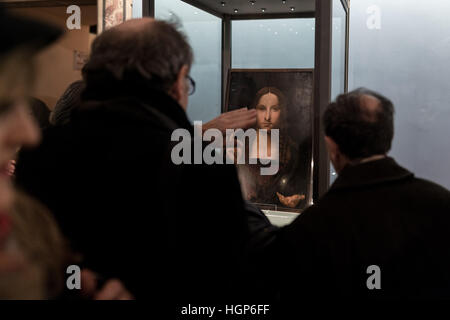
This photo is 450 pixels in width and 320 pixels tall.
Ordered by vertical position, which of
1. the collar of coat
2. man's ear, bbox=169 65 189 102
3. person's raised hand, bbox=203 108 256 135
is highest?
man's ear, bbox=169 65 189 102

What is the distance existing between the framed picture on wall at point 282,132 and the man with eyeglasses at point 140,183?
3.73ft

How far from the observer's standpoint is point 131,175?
0.77m

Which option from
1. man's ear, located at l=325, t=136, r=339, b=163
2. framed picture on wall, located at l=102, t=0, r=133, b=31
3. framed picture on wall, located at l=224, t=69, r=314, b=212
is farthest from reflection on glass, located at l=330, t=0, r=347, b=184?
framed picture on wall, located at l=102, t=0, r=133, b=31

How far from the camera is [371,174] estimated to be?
1.30m

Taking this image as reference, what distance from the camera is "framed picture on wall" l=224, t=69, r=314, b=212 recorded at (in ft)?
6.58

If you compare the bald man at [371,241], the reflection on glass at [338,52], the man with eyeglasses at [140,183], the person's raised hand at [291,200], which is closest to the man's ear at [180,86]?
the man with eyeglasses at [140,183]

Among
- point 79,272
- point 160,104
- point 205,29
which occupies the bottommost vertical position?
point 79,272

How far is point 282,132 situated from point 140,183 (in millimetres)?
1377

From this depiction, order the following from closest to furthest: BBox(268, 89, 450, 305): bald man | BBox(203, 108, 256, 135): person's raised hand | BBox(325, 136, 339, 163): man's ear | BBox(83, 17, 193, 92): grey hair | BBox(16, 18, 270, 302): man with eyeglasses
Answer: BBox(16, 18, 270, 302): man with eyeglasses < BBox(83, 17, 193, 92): grey hair < BBox(268, 89, 450, 305): bald man < BBox(325, 136, 339, 163): man's ear < BBox(203, 108, 256, 135): person's raised hand

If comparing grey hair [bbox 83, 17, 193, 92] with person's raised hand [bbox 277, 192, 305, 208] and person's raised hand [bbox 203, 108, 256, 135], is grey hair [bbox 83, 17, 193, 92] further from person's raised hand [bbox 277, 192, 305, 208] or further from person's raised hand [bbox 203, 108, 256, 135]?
person's raised hand [bbox 277, 192, 305, 208]

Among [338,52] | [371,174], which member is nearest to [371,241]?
[371,174]

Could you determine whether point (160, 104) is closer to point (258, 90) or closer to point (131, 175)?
point (131, 175)
